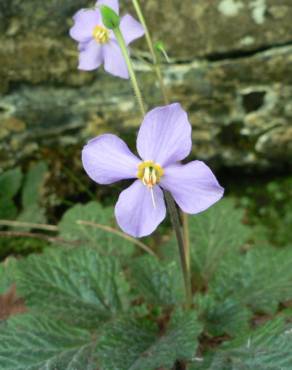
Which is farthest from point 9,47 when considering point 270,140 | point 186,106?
point 270,140

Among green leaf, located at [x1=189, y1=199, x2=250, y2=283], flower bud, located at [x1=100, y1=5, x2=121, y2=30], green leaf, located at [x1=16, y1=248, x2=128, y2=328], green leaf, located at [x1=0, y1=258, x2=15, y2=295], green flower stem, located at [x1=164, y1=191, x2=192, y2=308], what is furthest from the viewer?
green leaf, located at [x1=189, y1=199, x2=250, y2=283]

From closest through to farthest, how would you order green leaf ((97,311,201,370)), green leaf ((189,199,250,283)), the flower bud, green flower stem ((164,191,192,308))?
the flower bud < green flower stem ((164,191,192,308)) < green leaf ((97,311,201,370)) < green leaf ((189,199,250,283))

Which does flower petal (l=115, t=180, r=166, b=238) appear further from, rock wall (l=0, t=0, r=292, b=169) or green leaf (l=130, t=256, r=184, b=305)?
rock wall (l=0, t=0, r=292, b=169)

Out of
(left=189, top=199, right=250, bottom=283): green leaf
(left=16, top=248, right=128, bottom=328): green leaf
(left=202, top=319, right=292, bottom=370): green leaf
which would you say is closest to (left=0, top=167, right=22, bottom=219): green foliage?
(left=16, top=248, right=128, bottom=328): green leaf

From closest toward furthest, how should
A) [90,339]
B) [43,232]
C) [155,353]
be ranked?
[155,353] → [90,339] → [43,232]

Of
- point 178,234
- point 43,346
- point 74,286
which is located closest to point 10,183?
point 74,286

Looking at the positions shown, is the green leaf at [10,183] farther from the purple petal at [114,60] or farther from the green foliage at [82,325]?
the purple petal at [114,60]

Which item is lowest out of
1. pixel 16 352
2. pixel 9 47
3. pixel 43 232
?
pixel 16 352

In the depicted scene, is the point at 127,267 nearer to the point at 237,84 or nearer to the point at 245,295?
the point at 245,295
